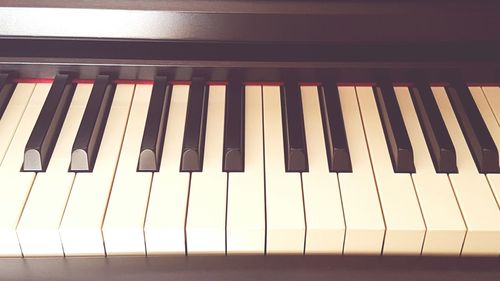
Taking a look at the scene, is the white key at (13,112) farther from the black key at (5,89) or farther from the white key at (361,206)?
the white key at (361,206)

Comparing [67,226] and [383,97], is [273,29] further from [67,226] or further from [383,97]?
[67,226]

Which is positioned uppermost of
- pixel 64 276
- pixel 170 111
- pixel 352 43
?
pixel 352 43

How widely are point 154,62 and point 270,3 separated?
0.24 meters

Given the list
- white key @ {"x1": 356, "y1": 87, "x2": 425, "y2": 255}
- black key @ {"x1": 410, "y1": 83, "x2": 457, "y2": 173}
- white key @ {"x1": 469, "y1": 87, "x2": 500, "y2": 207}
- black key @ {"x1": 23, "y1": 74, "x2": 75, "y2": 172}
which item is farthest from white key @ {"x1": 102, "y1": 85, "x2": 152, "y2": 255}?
white key @ {"x1": 469, "y1": 87, "x2": 500, "y2": 207}

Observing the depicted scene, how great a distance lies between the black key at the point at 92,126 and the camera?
3.54ft

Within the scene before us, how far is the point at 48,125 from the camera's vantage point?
1.13 m

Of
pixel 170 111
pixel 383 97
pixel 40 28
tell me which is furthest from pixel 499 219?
pixel 40 28

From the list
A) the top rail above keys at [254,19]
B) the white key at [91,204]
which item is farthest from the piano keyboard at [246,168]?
the top rail above keys at [254,19]

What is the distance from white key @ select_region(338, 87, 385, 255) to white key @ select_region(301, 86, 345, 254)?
0.01 m

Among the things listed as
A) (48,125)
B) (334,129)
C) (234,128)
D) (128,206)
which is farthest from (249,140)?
(48,125)

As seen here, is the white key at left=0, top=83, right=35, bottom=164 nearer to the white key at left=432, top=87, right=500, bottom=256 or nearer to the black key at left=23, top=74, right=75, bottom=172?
the black key at left=23, top=74, right=75, bottom=172

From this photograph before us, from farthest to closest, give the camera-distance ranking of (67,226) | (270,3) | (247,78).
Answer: (247,78), (270,3), (67,226)

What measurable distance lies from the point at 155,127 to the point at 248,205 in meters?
0.24

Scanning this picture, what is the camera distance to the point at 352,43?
3.93ft
